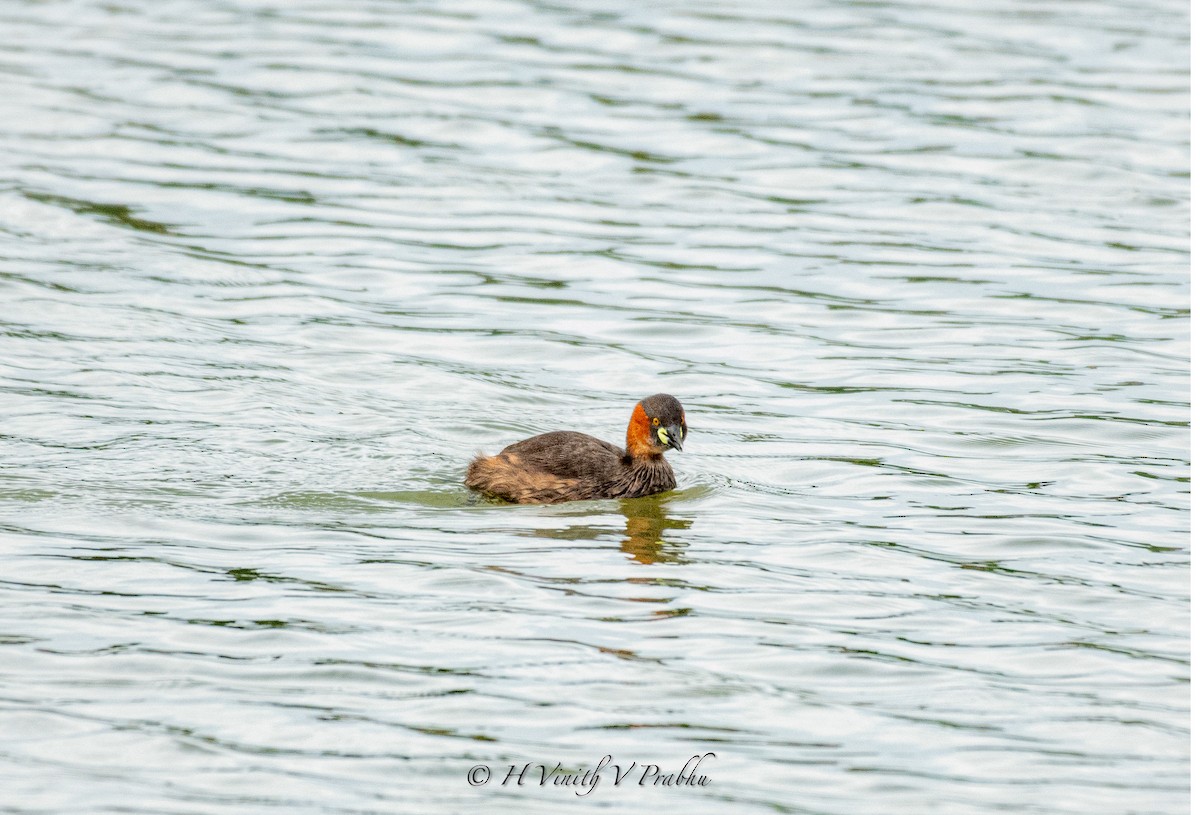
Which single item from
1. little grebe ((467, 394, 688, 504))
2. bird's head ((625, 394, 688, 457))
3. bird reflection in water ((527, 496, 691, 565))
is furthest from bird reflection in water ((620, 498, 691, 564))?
bird's head ((625, 394, 688, 457))

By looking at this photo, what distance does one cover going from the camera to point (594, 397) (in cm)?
1357

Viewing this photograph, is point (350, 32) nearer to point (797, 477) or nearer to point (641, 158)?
point (641, 158)

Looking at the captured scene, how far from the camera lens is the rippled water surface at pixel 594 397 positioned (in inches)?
316

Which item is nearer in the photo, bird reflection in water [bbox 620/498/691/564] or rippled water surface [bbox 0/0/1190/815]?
rippled water surface [bbox 0/0/1190/815]

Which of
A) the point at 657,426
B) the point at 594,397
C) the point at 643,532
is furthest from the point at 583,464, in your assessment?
the point at 594,397

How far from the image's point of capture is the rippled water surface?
8.02 m

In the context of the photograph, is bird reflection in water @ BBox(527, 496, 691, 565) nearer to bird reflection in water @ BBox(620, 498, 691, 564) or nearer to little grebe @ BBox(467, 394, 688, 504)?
bird reflection in water @ BBox(620, 498, 691, 564)

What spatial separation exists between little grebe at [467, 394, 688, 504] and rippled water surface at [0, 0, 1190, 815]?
0.57ft

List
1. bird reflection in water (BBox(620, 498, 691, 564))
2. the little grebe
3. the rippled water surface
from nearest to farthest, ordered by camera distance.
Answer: the rippled water surface < bird reflection in water (BBox(620, 498, 691, 564)) < the little grebe

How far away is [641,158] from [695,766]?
12311mm

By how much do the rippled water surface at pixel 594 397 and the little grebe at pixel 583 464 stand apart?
175 millimetres

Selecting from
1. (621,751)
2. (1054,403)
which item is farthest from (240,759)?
(1054,403)

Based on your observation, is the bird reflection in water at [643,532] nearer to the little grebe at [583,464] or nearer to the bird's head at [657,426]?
the little grebe at [583,464]

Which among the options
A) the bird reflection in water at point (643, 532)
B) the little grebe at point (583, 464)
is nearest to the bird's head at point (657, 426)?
the little grebe at point (583, 464)
